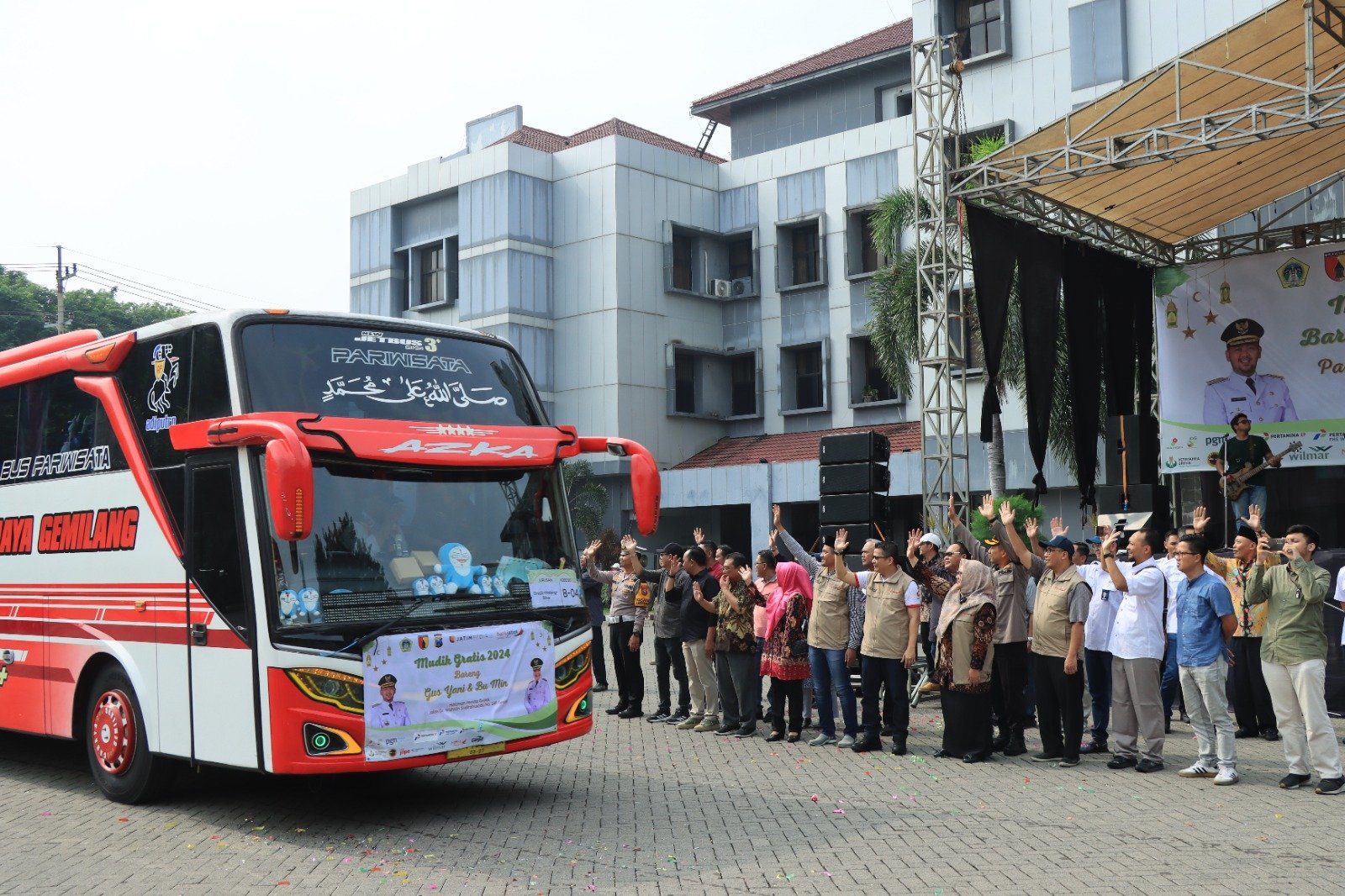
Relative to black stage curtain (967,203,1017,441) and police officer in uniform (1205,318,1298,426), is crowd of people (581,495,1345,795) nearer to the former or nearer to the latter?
black stage curtain (967,203,1017,441)

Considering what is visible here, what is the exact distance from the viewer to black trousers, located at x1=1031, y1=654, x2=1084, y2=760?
35.3 feet

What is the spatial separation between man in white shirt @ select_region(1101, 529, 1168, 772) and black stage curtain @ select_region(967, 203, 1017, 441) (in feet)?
17.7

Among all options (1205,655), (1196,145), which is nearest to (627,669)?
(1205,655)

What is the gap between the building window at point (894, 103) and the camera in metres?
32.9

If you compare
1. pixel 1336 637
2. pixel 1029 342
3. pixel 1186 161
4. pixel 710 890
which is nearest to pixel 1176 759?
pixel 1336 637

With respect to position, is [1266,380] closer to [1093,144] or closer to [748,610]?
[1093,144]

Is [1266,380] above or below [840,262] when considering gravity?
below

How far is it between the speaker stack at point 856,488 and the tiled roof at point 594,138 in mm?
24070

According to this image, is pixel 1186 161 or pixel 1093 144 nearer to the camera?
pixel 1093 144

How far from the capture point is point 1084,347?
18.6 metres

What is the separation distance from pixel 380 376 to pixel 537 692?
2.45 metres

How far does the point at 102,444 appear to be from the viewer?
9758mm

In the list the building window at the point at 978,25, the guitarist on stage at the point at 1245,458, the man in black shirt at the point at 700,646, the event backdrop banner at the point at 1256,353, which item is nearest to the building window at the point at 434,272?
the building window at the point at 978,25

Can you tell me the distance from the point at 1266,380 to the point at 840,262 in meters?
15.3
